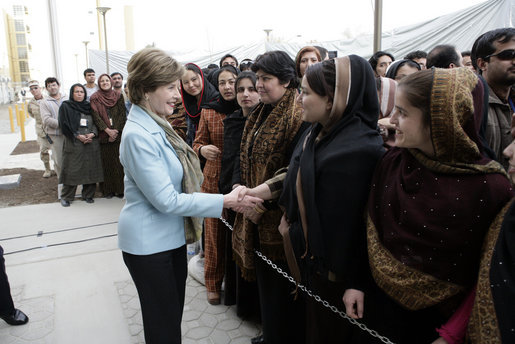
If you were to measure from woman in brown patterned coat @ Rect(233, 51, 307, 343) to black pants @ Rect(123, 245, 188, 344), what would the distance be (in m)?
0.60

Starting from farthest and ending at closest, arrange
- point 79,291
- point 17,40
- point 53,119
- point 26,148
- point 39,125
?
point 17,40 → point 26,148 → point 39,125 → point 53,119 → point 79,291

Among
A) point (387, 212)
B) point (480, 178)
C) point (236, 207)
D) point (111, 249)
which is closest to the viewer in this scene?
point (480, 178)

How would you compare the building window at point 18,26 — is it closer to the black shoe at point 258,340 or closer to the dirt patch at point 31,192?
the dirt patch at point 31,192

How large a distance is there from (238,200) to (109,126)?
16.8 feet

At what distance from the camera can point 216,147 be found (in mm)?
3102

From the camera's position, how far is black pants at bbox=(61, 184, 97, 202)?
641 centimetres

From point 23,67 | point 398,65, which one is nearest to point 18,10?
point 23,67

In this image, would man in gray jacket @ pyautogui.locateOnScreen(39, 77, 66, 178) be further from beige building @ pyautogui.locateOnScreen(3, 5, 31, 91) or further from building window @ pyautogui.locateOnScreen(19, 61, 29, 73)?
building window @ pyautogui.locateOnScreen(19, 61, 29, 73)

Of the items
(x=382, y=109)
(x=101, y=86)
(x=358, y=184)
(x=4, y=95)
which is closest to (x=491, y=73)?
(x=382, y=109)

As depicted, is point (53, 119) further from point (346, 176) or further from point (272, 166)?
point (346, 176)

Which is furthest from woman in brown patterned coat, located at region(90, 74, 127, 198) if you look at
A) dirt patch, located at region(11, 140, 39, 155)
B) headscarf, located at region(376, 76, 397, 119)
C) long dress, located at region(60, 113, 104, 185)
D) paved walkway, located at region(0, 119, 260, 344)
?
dirt patch, located at region(11, 140, 39, 155)

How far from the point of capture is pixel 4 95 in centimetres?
3353

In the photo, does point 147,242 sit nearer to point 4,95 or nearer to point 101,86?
point 101,86

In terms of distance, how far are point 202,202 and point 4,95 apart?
39196 mm
